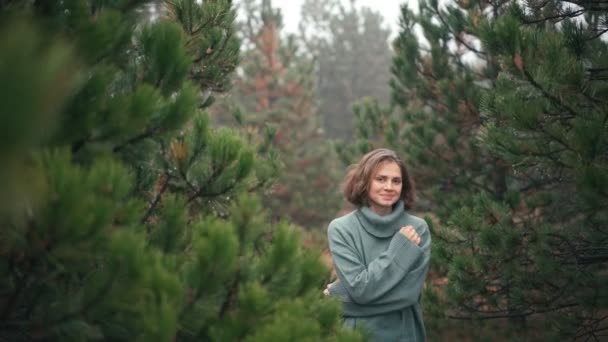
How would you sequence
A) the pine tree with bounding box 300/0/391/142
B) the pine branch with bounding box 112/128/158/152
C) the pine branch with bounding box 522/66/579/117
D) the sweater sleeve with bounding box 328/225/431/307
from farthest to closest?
the pine tree with bounding box 300/0/391/142, the pine branch with bounding box 522/66/579/117, the sweater sleeve with bounding box 328/225/431/307, the pine branch with bounding box 112/128/158/152

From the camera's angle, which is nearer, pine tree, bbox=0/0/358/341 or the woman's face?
pine tree, bbox=0/0/358/341

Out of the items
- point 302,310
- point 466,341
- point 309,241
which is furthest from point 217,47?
point 309,241

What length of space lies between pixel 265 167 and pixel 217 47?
81cm

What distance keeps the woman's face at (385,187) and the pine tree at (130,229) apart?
0.94 metres

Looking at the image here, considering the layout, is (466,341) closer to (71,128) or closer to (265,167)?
(265,167)

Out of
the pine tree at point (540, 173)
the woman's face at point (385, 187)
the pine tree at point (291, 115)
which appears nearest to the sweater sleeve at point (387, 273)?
the woman's face at point (385, 187)

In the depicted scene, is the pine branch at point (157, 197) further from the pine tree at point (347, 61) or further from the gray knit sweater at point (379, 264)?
the pine tree at point (347, 61)

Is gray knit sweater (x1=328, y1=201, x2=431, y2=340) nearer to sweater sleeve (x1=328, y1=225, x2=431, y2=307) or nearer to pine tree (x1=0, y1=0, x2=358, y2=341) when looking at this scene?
sweater sleeve (x1=328, y1=225, x2=431, y2=307)

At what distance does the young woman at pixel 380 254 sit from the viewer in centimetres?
241

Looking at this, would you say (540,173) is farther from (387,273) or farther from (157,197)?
(157,197)

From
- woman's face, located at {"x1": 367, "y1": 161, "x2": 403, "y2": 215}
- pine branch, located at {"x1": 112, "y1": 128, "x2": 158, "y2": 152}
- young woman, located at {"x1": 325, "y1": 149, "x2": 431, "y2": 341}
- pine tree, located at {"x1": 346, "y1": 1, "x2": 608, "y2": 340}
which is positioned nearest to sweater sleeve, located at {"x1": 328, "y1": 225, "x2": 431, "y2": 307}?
young woman, located at {"x1": 325, "y1": 149, "x2": 431, "y2": 341}

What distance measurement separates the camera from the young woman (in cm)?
241

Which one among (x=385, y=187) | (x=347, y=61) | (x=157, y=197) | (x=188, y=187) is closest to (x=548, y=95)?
(x=385, y=187)

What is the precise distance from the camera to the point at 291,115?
15336 millimetres
